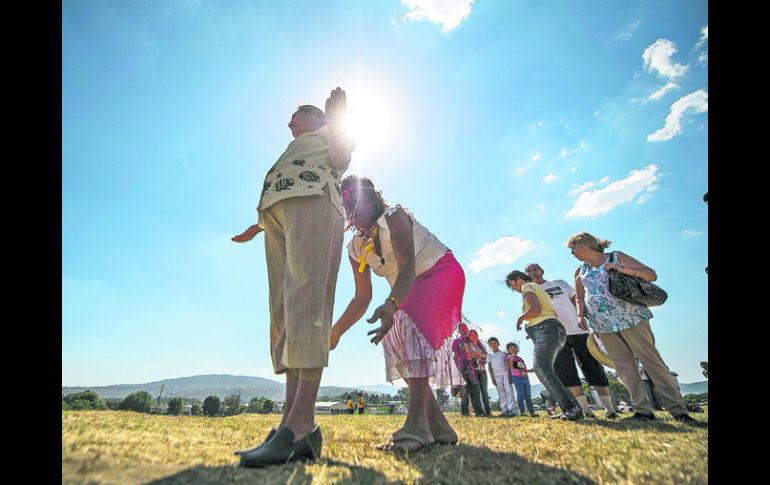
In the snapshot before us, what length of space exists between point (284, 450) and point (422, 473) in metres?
0.69

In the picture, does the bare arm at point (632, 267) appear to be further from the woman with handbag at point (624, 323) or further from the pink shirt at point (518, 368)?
the pink shirt at point (518, 368)

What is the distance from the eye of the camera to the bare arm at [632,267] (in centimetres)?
431

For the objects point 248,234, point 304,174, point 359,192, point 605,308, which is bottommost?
point 605,308

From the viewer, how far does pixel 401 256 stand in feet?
8.84

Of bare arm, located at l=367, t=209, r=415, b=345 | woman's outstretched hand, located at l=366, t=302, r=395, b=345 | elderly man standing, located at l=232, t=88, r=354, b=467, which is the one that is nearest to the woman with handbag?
bare arm, located at l=367, t=209, r=415, b=345

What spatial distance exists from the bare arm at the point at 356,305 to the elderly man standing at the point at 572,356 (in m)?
4.16

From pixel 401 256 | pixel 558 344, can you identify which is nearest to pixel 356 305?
pixel 401 256

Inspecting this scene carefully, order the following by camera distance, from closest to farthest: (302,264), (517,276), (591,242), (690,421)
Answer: (302,264), (690,421), (591,242), (517,276)

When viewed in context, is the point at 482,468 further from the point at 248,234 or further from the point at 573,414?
the point at 573,414

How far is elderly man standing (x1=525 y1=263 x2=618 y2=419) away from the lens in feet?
18.7

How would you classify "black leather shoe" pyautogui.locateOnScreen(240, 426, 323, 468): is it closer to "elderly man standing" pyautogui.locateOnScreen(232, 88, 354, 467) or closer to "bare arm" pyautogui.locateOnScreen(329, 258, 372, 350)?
"elderly man standing" pyautogui.locateOnScreen(232, 88, 354, 467)

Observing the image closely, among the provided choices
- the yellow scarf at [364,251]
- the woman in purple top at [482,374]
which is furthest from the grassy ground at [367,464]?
the woman in purple top at [482,374]
